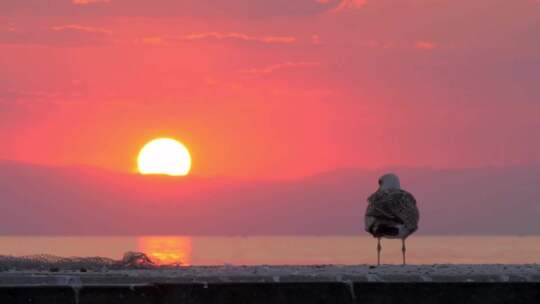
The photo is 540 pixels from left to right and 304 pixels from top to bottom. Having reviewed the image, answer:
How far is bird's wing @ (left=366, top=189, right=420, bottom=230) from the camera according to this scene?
3328 cm

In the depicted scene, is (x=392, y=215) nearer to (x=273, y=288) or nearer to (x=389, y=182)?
(x=389, y=182)

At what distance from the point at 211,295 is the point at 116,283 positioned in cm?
136

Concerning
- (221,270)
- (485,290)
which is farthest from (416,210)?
(485,290)

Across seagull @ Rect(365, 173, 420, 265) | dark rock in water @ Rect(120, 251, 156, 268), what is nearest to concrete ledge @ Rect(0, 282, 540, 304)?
dark rock in water @ Rect(120, 251, 156, 268)

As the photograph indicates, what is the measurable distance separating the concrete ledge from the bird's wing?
13.6 metres

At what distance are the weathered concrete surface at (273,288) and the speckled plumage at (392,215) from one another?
13181mm

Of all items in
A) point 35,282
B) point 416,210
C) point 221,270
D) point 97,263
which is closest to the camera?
point 35,282

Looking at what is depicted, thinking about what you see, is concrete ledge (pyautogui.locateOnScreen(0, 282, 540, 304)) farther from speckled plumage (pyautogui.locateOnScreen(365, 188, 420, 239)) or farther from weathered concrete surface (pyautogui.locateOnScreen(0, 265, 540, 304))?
speckled plumage (pyautogui.locateOnScreen(365, 188, 420, 239))

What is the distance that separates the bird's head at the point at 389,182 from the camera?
37.3m

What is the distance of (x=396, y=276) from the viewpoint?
19625mm

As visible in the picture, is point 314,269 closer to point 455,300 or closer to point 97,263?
point 455,300

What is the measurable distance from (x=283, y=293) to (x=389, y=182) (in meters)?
18.6

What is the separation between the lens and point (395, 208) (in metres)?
33.4

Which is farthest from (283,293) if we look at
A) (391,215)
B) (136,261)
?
(391,215)
